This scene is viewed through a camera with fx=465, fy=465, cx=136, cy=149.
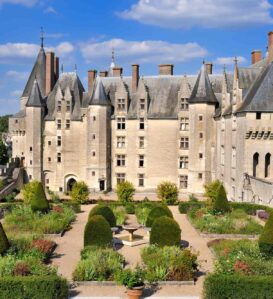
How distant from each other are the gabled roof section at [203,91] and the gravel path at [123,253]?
46.0 feet

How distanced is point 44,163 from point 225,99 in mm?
19210

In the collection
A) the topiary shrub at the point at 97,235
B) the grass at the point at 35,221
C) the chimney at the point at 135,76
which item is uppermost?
the chimney at the point at 135,76

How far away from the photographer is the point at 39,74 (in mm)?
48156

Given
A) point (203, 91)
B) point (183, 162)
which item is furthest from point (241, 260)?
point (183, 162)

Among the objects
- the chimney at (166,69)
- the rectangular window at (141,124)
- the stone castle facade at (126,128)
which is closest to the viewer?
the stone castle facade at (126,128)

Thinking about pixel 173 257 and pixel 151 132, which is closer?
pixel 173 257

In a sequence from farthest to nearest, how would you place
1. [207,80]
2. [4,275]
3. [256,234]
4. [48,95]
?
[48,95], [207,80], [256,234], [4,275]

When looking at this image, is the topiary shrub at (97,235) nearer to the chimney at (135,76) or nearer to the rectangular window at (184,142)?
the rectangular window at (184,142)

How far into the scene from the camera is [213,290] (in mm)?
13336

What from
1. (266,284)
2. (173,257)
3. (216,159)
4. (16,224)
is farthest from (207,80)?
(266,284)

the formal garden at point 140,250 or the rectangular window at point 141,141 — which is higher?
the rectangular window at point 141,141

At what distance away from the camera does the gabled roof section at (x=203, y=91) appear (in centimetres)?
4091

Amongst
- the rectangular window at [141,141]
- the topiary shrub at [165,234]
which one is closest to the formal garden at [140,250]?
the topiary shrub at [165,234]

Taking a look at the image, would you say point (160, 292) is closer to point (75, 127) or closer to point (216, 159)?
point (216, 159)
